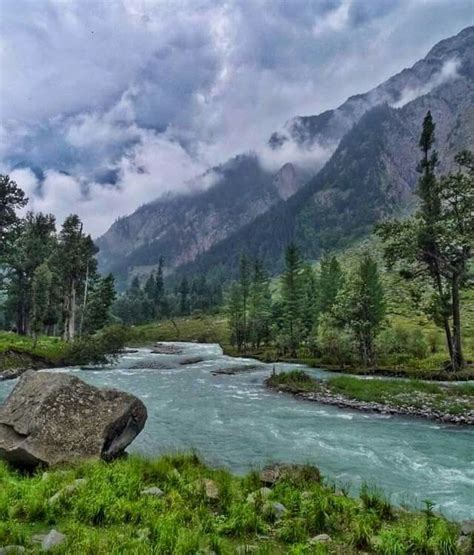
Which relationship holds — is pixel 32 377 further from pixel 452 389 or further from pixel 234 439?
pixel 452 389

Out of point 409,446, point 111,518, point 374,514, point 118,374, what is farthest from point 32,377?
point 118,374

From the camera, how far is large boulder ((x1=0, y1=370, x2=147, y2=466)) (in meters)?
13.6

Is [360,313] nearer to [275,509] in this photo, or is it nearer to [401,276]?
[401,276]

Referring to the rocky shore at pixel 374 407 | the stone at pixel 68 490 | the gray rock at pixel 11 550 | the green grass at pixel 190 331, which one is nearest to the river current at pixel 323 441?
the rocky shore at pixel 374 407

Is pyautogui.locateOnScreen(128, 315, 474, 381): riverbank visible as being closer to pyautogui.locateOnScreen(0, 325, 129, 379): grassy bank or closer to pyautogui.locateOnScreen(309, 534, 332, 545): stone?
pyautogui.locateOnScreen(0, 325, 129, 379): grassy bank

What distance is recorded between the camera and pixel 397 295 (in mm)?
144250

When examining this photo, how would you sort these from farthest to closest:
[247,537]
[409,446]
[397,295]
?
1. [397,295]
2. [409,446]
3. [247,537]

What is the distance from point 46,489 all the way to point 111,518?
7.73ft

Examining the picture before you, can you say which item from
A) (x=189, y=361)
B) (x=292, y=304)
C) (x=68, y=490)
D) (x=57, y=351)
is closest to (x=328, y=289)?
(x=292, y=304)

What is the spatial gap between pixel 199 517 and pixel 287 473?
4.15m

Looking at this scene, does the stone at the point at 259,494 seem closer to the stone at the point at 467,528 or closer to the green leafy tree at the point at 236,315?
the stone at the point at 467,528

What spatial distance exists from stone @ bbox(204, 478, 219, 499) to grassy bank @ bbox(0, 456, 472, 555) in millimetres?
33

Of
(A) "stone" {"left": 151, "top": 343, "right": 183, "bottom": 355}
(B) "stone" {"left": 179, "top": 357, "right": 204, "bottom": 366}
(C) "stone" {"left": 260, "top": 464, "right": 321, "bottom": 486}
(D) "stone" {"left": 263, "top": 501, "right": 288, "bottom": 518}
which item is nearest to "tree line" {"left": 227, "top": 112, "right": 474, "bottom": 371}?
(A) "stone" {"left": 151, "top": 343, "right": 183, "bottom": 355}

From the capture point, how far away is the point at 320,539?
28.6ft
